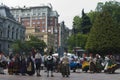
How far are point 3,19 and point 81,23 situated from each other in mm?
21368

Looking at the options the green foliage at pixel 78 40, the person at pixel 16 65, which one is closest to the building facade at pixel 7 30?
the green foliage at pixel 78 40

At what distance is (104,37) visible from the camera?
60.9 metres

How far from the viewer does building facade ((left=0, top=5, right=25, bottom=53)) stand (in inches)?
3799

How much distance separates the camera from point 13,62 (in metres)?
24.9

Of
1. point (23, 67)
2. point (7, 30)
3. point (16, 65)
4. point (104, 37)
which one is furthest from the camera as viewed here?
point (7, 30)

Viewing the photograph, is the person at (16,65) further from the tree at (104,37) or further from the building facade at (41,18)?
the building facade at (41,18)

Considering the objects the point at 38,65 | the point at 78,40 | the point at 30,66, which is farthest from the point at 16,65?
the point at 78,40

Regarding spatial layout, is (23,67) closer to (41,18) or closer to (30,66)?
(30,66)

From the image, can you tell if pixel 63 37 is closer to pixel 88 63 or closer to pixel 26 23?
pixel 26 23

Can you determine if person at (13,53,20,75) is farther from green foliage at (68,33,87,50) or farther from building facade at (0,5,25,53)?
building facade at (0,5,25,53)

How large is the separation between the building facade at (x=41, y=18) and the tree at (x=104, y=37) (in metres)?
84.3

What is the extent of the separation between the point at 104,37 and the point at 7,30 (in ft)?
146

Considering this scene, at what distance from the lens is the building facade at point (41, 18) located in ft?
487

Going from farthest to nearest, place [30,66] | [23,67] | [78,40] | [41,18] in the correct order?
[41,18]
[78,40]
[23,67]
[30,66]
